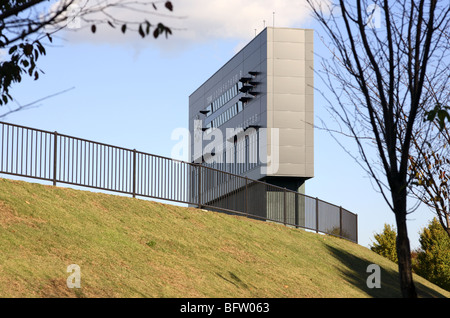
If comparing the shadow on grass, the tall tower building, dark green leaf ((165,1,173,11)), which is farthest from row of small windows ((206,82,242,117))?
dark green leaf ((165,1,173,11))

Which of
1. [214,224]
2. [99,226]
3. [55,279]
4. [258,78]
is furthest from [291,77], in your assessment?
[55,279]

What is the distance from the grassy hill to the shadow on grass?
0.07 meters

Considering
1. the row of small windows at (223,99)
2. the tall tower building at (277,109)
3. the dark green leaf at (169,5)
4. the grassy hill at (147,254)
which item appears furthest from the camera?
the row of small windows at (223,99)

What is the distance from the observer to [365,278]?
2073cm

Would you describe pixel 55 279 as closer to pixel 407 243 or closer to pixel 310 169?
pixel 407 243

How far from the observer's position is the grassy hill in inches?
489

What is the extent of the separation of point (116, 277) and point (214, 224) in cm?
701

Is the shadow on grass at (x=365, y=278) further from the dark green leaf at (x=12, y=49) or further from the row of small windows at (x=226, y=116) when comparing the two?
the row of small windows at (x=226, y=116)

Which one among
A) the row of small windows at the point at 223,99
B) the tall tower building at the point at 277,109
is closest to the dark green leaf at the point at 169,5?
the tall tower building at the point at 277,109

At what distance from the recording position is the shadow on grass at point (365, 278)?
62.9 ft

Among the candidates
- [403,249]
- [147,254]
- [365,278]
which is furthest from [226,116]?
[403,249]

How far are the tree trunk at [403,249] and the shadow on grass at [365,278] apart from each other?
910 cm

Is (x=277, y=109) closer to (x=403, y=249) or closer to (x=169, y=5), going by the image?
(x=403, y=249)

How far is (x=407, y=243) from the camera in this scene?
9.76 meters
